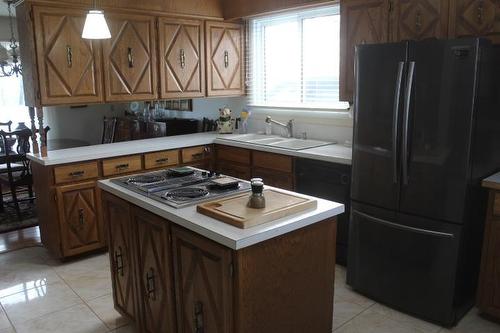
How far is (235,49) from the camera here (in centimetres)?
468

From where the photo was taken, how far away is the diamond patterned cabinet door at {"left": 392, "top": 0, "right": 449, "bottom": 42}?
2807 millimetres

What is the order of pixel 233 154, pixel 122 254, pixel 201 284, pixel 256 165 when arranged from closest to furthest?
pixel 201 284, pixel 122 254, pixel 256 165, pixel 233 154

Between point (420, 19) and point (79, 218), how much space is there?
9.86 ft

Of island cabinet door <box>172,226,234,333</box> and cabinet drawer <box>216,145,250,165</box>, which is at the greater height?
cabinet drawer <box>216,145,250,165</box>

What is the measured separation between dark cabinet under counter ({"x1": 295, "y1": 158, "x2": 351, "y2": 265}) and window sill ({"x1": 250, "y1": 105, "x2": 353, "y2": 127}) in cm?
66

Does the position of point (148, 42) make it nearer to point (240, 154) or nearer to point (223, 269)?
point (240, 154)

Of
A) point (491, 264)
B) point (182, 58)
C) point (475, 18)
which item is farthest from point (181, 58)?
point (491, 264)

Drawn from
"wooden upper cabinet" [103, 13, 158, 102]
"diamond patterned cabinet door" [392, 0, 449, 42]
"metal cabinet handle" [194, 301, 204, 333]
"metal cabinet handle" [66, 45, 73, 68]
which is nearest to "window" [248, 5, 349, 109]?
"diamond patterned cabinet door" [392, 0, 449, 42]

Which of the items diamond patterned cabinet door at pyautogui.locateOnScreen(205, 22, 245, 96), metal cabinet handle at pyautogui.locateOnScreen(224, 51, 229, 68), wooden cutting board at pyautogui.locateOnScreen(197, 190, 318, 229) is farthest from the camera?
metal cabinet handle at pyautogui.locateOnScreen(224, 51, 229, 68)

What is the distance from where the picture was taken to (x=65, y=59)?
11.7 feet

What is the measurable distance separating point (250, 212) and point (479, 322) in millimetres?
1799

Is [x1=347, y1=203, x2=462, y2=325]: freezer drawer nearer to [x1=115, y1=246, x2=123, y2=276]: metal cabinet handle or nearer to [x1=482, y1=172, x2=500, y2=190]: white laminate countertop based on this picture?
[x1=482, y1=172, x2=500, y2=190]: white laminate countertop

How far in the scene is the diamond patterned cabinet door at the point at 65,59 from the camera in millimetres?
3438

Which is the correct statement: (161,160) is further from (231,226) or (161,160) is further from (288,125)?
(231,226)
